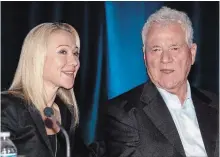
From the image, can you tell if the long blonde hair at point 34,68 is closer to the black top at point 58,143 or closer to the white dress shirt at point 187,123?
the black top at point 58,143

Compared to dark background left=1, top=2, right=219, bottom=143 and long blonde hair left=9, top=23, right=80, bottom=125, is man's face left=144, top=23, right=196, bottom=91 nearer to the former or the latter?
long blonde hair left=9, top=23, right=80, bottom=125

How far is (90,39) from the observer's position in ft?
9.96

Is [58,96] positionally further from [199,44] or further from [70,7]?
[199,44]

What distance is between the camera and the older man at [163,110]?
6.93 feet

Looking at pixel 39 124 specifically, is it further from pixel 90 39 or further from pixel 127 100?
pixel 90 39

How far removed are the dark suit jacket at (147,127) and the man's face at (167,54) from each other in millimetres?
92

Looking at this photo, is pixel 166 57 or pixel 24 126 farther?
pixel 166 57

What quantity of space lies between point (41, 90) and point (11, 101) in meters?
0.16

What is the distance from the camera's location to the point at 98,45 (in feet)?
9.95

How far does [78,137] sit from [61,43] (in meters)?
0.50

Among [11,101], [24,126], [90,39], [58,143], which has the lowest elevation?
[58,143]

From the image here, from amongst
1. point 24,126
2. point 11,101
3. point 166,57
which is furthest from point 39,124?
point 166,57

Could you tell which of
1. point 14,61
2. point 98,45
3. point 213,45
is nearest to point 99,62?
point 98,45

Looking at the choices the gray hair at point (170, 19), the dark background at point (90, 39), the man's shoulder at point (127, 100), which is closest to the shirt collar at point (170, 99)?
the man's shoulder at point (127, 100)
